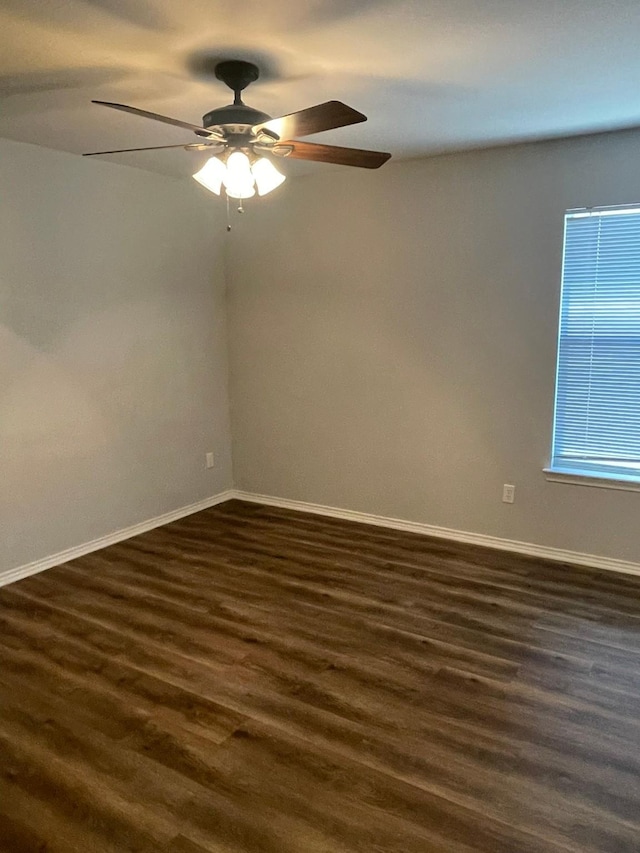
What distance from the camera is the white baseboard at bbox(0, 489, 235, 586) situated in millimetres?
3570

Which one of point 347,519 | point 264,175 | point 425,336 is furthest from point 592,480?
point 264,175

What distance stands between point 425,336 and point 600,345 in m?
1.04

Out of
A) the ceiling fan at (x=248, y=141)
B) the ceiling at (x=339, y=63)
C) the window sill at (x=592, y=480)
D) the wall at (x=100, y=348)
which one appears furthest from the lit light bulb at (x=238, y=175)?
the window sill at (x=592, y=480)

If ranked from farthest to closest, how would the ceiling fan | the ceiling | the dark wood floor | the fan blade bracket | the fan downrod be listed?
the fan blade bracket < the fan downrod < the ceiling fan < the ceiling < the dark wood floor

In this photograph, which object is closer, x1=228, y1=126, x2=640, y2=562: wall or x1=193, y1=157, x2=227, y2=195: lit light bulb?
x1=193, y1=157, x2=227, y2=195: lit light bulb

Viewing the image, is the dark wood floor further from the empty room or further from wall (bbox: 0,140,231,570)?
wall (bbox: 0,140,231,570)

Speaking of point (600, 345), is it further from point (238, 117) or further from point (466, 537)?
point (238, 117)

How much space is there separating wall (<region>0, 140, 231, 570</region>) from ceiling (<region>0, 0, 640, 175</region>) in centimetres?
47

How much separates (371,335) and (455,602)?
1847 millimetres

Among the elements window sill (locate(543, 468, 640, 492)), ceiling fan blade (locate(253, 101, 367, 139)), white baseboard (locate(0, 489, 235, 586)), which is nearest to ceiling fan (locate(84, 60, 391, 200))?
ceiling fan blade (locate(253, 101, 367, 139))

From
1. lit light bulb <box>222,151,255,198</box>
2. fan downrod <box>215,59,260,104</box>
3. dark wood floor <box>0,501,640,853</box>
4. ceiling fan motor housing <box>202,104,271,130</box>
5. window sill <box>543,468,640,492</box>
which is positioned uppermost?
fan downrod <box>215,59,260,104</box>

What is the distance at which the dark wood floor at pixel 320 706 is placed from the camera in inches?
73.1

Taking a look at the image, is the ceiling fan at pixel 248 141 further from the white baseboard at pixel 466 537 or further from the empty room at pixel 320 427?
the white baseboard at pixel 466 537

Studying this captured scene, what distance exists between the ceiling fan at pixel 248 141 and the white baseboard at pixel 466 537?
2.45 meters
